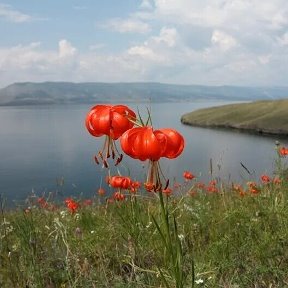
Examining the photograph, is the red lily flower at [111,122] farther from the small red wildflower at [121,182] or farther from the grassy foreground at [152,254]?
the small red wildflower at [121,182]

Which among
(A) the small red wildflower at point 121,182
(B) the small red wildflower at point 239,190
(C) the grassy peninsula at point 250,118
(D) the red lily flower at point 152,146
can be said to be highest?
(D) the red lily flower at point 152,146

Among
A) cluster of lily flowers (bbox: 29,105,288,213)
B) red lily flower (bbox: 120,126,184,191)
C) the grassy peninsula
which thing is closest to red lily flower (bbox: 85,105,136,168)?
cluster of lily flowers (bbox: 29,105,288,213)

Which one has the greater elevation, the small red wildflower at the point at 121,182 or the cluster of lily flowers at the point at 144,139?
the cluster of lily flowers at the point at 144,139

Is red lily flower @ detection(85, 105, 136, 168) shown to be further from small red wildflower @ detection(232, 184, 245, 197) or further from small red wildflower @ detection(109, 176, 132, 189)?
small red wildflower @ detection(232, 184, 245, 197)

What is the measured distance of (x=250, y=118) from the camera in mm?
103062

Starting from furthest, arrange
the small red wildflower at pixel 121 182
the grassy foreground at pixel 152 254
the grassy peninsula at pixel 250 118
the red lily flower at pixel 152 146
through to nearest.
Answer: the grassy peninsula at pixel 250 118 → the small red wildflower at pixel 121 182 → the grassy foreground at pixel 152 254 → the red lily flower at pixel 152 146

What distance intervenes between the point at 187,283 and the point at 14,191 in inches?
1193

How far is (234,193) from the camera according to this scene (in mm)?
8016

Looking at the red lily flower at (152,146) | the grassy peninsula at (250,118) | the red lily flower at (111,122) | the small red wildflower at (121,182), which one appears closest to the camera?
the red lily flower at (152,146)

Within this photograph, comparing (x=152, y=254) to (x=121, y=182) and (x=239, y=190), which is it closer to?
(x=121, y=182)

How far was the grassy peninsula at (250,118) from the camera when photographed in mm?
90625

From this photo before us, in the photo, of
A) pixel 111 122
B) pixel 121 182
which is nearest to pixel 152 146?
pixel 111 122

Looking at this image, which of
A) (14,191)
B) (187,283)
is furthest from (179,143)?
(14,191)

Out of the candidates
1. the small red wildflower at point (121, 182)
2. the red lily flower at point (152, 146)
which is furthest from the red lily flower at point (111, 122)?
the small red wildflower at point (121, 182)
